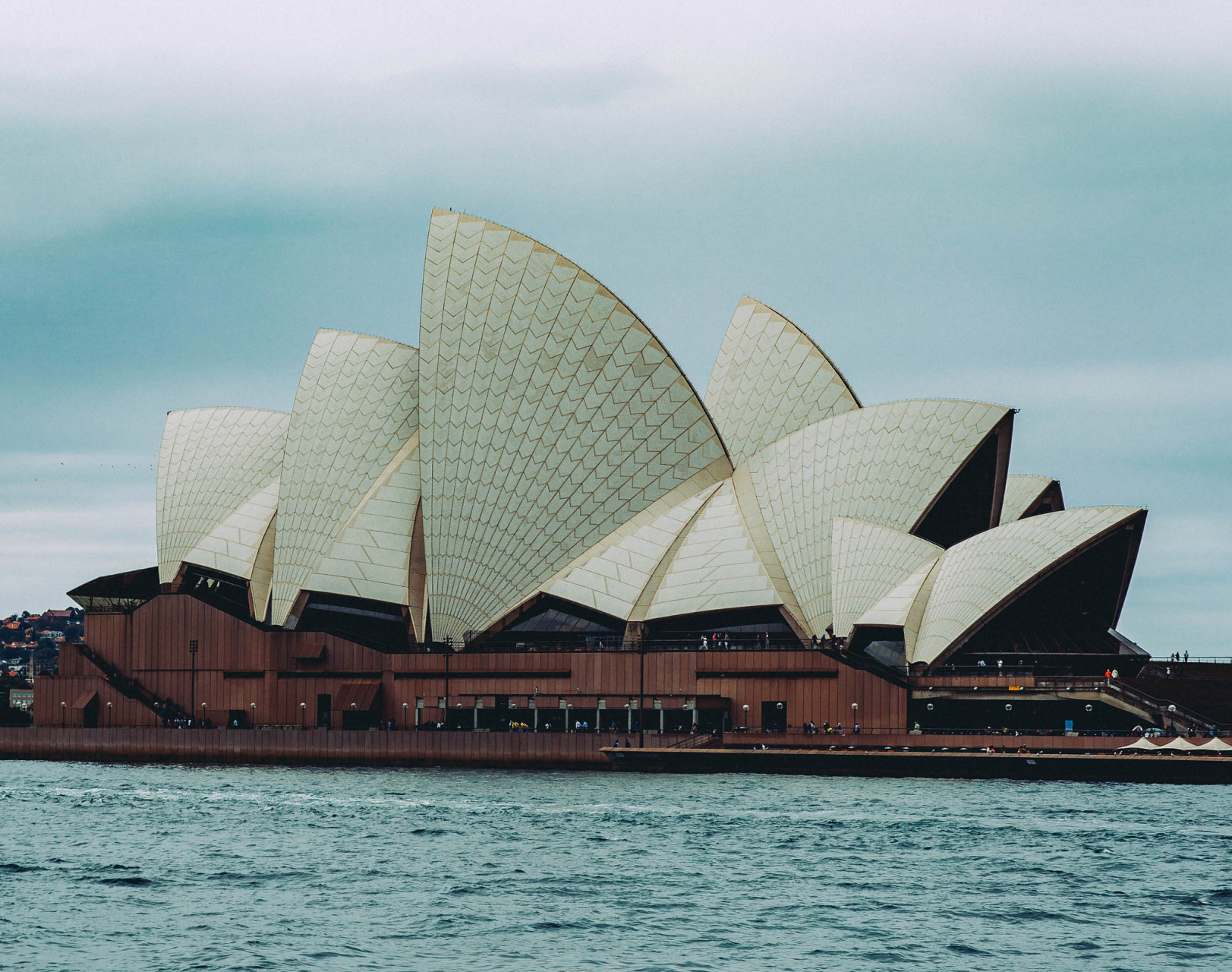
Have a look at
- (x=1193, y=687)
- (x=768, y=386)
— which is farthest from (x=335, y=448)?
(x=1193, y=687)

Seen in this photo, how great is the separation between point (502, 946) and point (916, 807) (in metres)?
21.0

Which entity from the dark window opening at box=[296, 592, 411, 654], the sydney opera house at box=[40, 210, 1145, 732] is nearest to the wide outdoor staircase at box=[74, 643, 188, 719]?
the sydney opera house at box=[40, 210, 1145, 732]

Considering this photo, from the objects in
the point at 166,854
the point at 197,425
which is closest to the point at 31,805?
the point at 166,854

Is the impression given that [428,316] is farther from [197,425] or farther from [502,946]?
[502,946]

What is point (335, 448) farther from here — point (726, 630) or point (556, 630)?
point (726, 630)

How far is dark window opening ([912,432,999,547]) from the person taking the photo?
69.3 m

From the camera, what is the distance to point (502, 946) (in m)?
27.0

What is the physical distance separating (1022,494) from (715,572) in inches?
796

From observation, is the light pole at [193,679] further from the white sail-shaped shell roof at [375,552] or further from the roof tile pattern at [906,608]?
the roof tile pattern at [906,608]

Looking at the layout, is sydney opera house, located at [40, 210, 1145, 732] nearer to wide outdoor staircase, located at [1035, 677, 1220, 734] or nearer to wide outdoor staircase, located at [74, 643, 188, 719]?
wide outdoor staircase, located at [74, 643, 188, 719]

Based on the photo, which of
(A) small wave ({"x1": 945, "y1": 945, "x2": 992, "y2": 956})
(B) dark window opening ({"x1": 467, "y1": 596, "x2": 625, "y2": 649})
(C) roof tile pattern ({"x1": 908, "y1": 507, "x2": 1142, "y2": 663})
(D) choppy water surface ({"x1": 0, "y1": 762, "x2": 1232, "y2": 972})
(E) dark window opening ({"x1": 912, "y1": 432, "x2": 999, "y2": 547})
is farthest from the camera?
(B) dark window opening ({"x1": 467, "y1": 596, "x2": 625, "y2": 649})

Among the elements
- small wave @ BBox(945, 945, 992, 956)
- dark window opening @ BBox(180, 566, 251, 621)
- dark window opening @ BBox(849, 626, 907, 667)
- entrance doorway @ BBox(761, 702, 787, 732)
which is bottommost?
small wave @ BBox(945, 945, 992, 956)

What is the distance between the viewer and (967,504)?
70.9m

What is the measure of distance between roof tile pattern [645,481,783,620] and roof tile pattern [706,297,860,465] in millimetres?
9096
